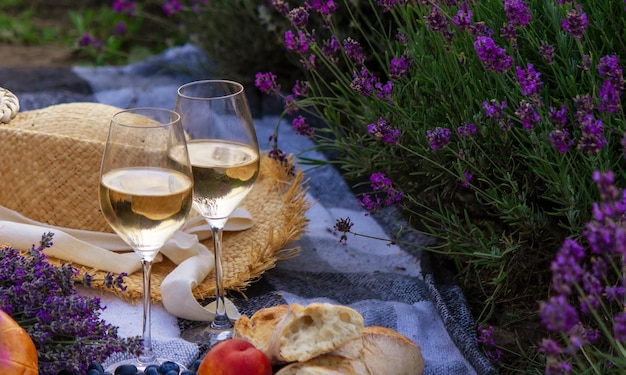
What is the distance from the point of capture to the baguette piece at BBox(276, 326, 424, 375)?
1.40 metres

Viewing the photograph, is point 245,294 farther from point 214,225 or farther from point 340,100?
Answer: point 340,100

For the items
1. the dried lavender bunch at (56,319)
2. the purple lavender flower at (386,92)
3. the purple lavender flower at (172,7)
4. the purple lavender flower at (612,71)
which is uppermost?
the purple lavender flower at (612,71)

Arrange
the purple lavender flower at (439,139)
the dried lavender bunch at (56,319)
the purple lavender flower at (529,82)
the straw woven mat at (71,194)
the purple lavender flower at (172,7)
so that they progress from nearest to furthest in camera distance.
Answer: the purple lavender flower at (529,82) < the dried lavender bunch at (56,319) < the purple lavender flower at (439,139) < the straw woven mat at (71,194) < the purple lavender flower at (172,7)

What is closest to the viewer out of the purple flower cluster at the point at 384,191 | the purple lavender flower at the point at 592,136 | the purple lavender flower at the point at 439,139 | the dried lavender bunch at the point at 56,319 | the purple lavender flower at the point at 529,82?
the purple lavender flower at the point at 592,136

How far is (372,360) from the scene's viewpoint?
4.77 feet

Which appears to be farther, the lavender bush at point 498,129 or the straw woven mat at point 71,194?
the straw woven mat at point 71,194

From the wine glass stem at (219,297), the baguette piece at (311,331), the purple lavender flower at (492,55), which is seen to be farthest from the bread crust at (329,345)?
the purple lavender flower at (492,55)

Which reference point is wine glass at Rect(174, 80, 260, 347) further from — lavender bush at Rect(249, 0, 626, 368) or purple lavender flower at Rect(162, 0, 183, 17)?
purple lavender flower at Rect(162, 0, 183, 17)

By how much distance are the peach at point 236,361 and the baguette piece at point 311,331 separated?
32 millimetres

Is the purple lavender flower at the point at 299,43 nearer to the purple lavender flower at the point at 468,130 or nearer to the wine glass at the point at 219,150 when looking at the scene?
the wine glass at the point at 219,150

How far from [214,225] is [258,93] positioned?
1.77 metres

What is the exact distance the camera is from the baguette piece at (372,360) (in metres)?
1.40

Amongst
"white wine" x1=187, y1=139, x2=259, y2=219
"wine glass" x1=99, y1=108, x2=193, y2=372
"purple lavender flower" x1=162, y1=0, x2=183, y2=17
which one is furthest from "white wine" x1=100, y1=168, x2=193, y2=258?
"purple lavender flower" x1=162, y1=0, x2=183, y2=17

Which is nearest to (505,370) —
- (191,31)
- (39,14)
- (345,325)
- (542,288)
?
(542,288)
